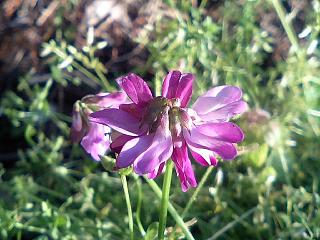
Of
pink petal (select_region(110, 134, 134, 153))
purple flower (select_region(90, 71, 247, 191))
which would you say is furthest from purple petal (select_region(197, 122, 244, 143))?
pink petal (select_region(110, 134, 134, 153))

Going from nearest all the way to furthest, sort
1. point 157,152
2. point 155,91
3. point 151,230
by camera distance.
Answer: point 157,152 < point 151,230 < point 155,91

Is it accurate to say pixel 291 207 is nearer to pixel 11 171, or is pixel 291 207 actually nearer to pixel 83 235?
pixel 83 235

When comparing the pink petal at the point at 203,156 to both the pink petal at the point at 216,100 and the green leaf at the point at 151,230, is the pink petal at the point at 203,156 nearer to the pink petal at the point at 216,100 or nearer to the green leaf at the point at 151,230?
the pink petal at the point at 216,100

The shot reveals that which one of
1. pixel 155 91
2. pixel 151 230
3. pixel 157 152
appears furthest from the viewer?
pixel 155 91

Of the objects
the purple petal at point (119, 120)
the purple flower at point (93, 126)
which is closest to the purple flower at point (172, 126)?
the purple petal at point (119, 120)

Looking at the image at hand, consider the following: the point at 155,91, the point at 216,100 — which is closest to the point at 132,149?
the point at 216,100

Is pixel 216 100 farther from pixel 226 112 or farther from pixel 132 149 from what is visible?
pixel 132 149

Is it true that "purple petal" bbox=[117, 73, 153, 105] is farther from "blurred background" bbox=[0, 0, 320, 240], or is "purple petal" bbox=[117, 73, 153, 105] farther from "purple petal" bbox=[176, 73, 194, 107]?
"blurred background" bbox=[0, 0, 320, 240]
